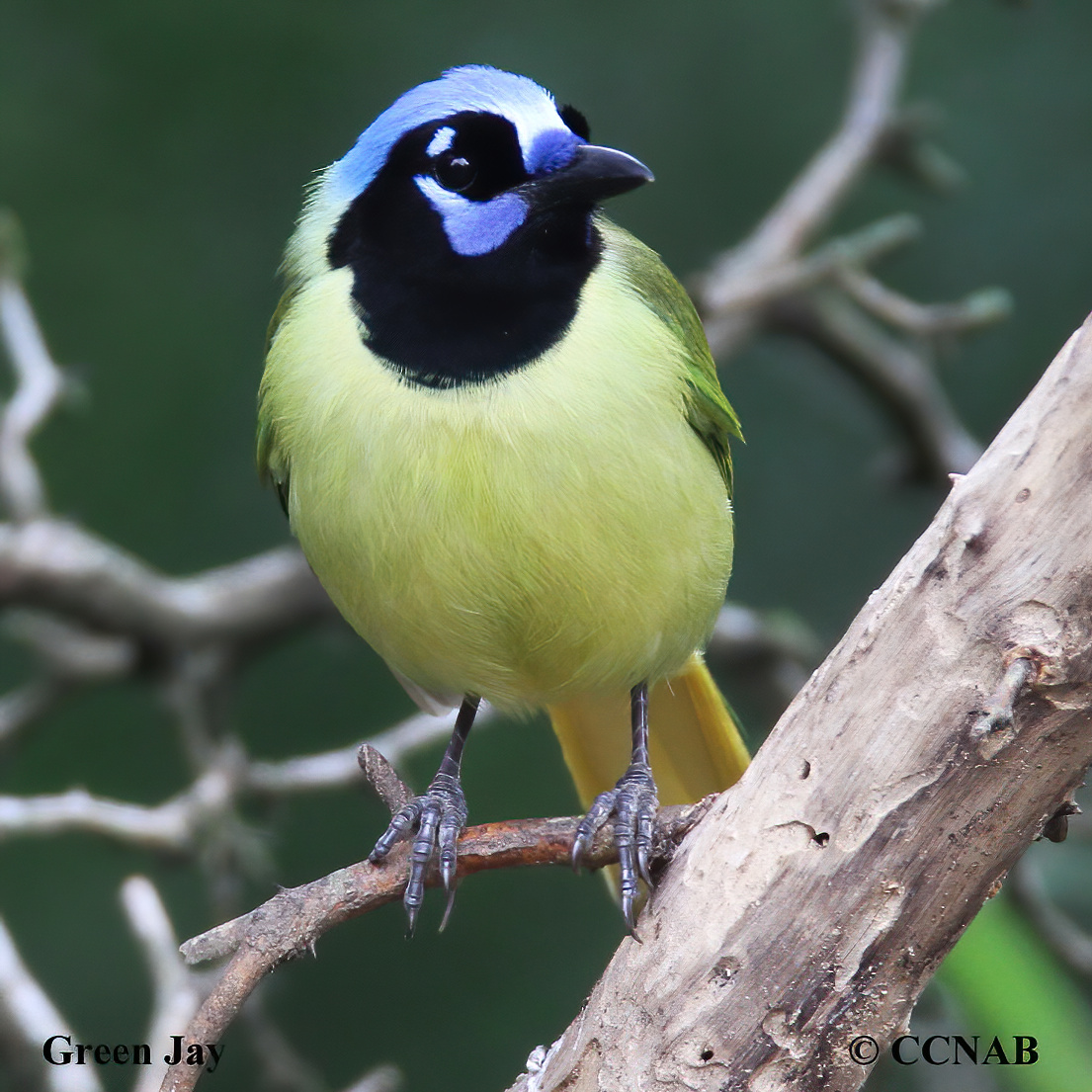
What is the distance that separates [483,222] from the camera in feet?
7.22

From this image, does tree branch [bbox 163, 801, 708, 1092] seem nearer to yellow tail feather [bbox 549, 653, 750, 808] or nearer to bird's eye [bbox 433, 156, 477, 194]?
yellow tail feather [bbox 549, 653, 750, 808]

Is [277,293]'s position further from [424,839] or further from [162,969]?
[424,839]

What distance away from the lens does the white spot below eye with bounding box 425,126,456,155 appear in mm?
2217

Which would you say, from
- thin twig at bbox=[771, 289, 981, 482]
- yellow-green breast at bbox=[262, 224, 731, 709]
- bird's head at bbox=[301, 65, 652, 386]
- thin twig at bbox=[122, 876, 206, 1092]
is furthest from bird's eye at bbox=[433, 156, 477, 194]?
thin twig at bbox=[771, 289, 981, 482]

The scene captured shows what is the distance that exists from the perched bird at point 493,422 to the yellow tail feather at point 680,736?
270 millimetres

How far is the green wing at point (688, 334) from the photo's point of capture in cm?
237

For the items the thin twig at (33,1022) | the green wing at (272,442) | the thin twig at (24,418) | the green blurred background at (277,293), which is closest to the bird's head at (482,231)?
the green wing at (272,442)

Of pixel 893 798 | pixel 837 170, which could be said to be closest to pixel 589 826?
pixel 893 798

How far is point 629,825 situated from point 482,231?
95cm

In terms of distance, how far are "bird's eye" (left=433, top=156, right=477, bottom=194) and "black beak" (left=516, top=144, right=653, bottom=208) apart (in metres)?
0.08

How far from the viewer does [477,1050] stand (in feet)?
14.7

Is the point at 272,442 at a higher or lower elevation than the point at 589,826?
higher

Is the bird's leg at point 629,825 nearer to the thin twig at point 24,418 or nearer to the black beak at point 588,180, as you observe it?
the black beak at point 588,180

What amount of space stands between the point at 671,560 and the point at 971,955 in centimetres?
116
